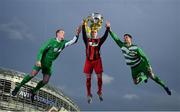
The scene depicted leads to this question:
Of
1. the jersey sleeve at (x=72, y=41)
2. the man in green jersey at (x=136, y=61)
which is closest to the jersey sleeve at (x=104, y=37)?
the man in green jersey at (x=136, y=61)

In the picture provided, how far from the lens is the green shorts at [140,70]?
45.6 meters

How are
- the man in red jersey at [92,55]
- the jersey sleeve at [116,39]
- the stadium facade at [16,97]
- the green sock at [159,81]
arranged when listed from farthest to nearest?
the stadium facade at [16,97] < the jersey sleeve at [116,39] < the green sock at [159,81] < the man in red jersey at [92,55]

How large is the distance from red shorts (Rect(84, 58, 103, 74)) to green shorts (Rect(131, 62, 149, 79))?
10.3ft

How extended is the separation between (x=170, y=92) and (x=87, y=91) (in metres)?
7.87

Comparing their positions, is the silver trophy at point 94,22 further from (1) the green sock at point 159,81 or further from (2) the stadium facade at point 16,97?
(2) the stadium facade at point 16,97

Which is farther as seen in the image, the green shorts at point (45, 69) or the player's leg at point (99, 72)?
the player's leg at point (99, 72)

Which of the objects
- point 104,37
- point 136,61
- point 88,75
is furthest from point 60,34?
point 136,61

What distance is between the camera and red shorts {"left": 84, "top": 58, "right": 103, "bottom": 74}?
45.5m

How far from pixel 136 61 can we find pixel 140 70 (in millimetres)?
939

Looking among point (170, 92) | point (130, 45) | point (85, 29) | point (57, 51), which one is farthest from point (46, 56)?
point (170, 92)

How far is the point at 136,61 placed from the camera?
45.7 metres

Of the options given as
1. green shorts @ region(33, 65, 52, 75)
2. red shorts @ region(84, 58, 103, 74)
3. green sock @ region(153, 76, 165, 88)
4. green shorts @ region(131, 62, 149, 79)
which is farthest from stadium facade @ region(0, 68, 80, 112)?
green sock @ region(153, 76, 165, 88)

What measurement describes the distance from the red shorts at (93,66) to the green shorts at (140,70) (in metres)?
3.15

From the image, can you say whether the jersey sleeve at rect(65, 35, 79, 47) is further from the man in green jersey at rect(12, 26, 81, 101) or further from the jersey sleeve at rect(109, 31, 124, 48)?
the jersey sleeve at rect(109, 31, 124, 48)
